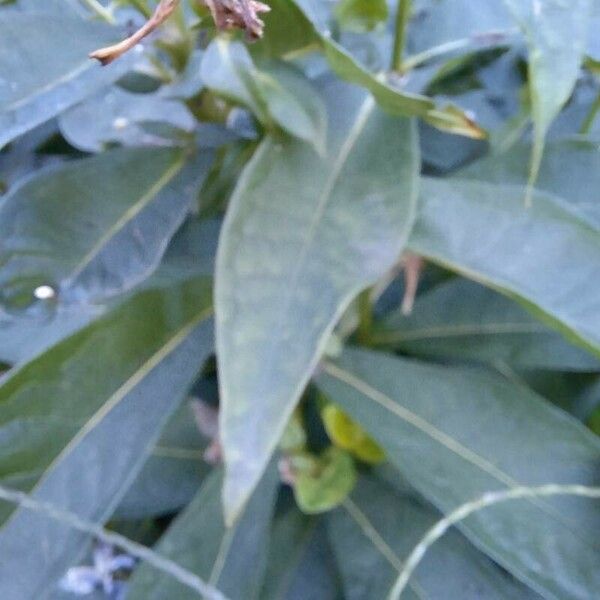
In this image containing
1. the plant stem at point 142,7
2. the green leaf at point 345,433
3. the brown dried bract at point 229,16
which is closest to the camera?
the brown dried bract at point 229,16

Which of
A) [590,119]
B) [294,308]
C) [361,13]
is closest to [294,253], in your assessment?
[294,308]

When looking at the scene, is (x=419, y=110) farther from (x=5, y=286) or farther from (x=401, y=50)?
(x=5, y=286)

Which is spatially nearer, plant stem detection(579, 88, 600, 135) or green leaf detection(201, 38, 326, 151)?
green leaf detection(201, 38, 326, 151)

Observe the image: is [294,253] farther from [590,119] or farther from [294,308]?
[590,119]

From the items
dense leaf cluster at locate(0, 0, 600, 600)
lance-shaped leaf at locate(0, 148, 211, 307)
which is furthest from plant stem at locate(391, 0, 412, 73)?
lance-shaped leaf at locate(0, 148, 211, 307)

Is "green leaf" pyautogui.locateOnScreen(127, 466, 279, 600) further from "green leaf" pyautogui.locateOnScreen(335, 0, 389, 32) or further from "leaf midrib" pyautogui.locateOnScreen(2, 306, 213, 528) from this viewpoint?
"green leaf" pyautogui.locateOnScreen(335, 0, 389, 32)

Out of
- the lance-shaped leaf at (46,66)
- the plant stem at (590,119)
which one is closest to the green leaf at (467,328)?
the plant stem at (590,119)

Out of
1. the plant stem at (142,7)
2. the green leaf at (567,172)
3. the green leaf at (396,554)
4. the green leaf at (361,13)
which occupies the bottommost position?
the green leaf at (396,554)

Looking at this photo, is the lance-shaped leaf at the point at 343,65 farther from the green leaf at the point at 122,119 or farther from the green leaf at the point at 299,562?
the green leaf at the point at 299,562
